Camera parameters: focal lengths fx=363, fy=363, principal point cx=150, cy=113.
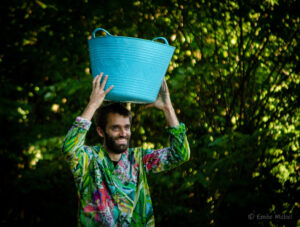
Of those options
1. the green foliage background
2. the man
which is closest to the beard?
the man

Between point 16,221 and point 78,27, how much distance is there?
130 inches

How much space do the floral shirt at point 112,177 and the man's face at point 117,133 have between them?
7 centimetres

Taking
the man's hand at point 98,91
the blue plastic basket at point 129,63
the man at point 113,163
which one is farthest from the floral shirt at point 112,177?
the blue plastic basket at point 129,63

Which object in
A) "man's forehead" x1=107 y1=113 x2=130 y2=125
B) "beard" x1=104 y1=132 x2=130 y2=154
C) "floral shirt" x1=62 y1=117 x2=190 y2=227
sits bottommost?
"floral shirt" x1=62 y1=117 x2=190 y2=227

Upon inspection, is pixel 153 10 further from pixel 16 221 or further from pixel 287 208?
pixel 16 221

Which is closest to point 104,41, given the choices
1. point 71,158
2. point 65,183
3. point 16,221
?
point 71,158

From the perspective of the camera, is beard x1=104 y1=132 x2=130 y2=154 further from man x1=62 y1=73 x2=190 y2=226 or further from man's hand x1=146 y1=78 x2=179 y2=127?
man's hand x1=146 y1=78 x2=179 y2=127

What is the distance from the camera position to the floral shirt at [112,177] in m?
1.97

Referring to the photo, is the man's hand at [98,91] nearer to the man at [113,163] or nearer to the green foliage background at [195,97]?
the man at [113,163]

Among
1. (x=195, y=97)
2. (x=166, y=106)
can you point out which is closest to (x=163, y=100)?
(x=166, y=106)

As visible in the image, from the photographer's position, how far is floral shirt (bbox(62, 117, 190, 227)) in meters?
1.97

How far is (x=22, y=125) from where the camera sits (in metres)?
4.20

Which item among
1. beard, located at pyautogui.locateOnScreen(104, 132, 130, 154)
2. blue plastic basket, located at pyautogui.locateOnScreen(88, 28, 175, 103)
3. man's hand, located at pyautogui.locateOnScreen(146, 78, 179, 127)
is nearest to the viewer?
blue plastic basket, located at pyautogui.locateOnScreen(88, 28, 175, 103)

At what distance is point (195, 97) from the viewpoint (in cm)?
322
